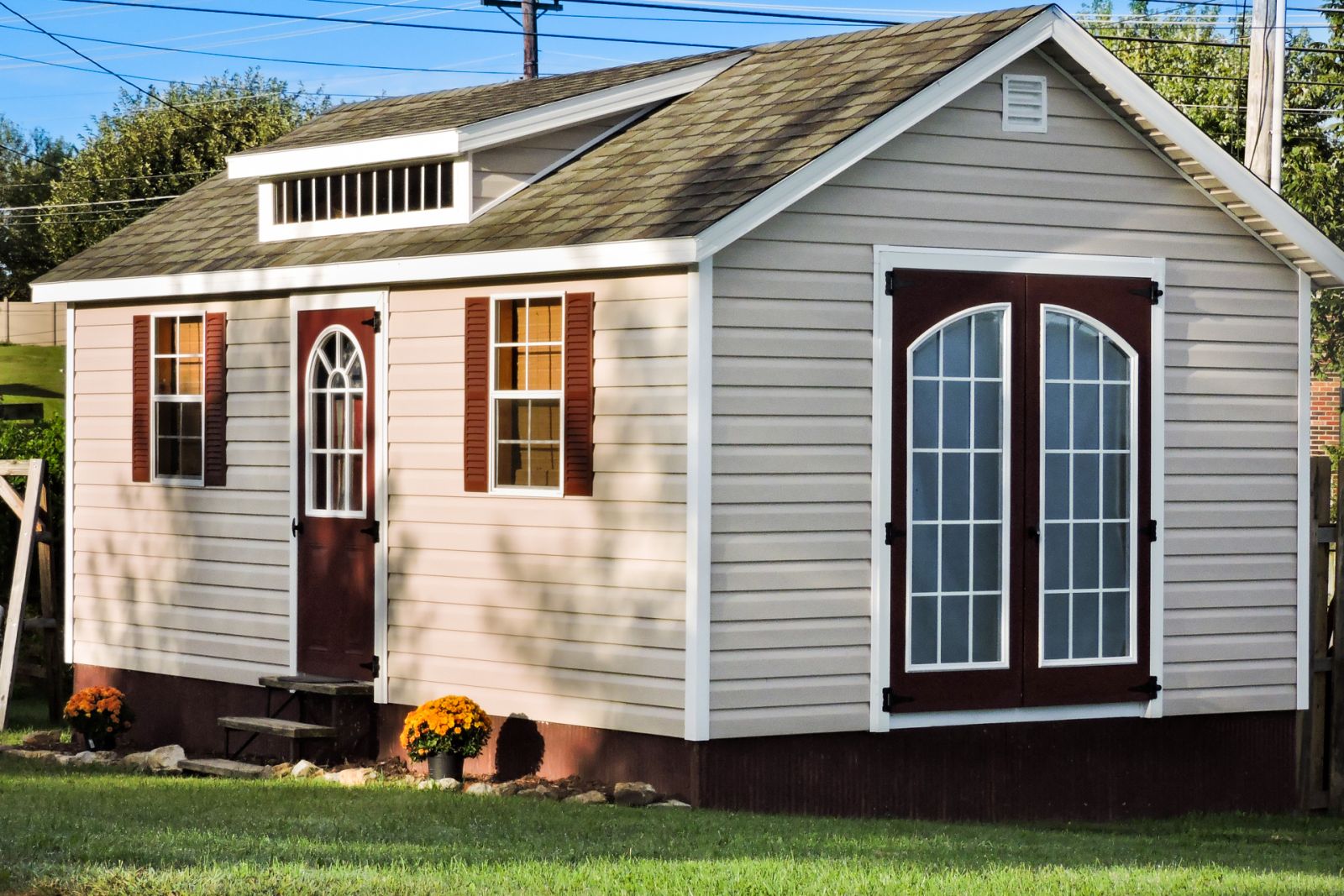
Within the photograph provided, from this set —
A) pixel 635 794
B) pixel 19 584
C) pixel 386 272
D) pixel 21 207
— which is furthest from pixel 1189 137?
pixel 21 207

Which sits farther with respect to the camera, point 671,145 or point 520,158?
point 520,158

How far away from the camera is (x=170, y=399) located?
14.3 m

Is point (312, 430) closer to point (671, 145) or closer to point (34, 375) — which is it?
point (671, 145)

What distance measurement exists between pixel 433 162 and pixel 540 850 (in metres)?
5.55

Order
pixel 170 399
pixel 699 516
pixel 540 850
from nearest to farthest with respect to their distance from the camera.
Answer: pixel 540 850
pixel 699 516
pixel 170 399

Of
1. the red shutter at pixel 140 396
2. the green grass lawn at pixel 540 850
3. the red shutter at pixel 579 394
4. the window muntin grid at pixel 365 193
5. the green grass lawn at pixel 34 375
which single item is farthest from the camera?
the green grass lawn at pixel 34 375

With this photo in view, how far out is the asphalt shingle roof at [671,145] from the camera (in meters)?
11.1

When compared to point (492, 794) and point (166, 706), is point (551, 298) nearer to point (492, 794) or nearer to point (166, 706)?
point (492, 794)

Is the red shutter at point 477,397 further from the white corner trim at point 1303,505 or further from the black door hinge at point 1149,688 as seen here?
the white corner trim at point 1303,505

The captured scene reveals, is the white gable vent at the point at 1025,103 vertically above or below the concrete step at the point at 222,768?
above

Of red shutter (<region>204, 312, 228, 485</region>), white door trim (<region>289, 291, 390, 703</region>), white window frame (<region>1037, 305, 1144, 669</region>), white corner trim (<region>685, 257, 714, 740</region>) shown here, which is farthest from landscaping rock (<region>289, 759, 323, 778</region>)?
white window frame (<region>1037, 305, 1144, 669</region>)

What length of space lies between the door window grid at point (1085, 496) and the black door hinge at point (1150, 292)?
13.9 inches

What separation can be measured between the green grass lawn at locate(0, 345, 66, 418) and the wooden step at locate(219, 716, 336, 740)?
2538 centimetres

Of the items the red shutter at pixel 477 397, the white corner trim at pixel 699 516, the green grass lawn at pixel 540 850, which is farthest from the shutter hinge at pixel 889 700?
the red shutter at pixel 477 397
